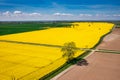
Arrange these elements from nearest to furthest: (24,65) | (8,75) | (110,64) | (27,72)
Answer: (8,75) → (27,72) → (24,65) → (110,64)

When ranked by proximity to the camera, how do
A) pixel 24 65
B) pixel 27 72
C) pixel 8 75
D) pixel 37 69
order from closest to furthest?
pixel 8 75, pixel 27 72, pixel 37 69, pixel 24 65

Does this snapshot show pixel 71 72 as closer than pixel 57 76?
No

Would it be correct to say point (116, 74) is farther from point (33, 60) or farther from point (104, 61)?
point (33, 60)

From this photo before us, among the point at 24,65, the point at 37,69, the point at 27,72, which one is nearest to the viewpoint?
the point at 27,72

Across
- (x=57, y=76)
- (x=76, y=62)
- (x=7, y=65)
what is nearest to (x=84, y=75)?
(x=57, y=76)

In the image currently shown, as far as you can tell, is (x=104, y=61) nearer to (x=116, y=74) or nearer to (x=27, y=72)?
(x=116, y=74)

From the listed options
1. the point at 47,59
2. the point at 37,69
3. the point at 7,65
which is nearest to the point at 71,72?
the point at 37,69

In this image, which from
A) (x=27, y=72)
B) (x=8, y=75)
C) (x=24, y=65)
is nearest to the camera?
(x=8, y=75)

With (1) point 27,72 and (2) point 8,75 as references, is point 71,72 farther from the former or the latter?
(2) point 8,75

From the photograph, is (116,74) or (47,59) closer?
(116,74)
